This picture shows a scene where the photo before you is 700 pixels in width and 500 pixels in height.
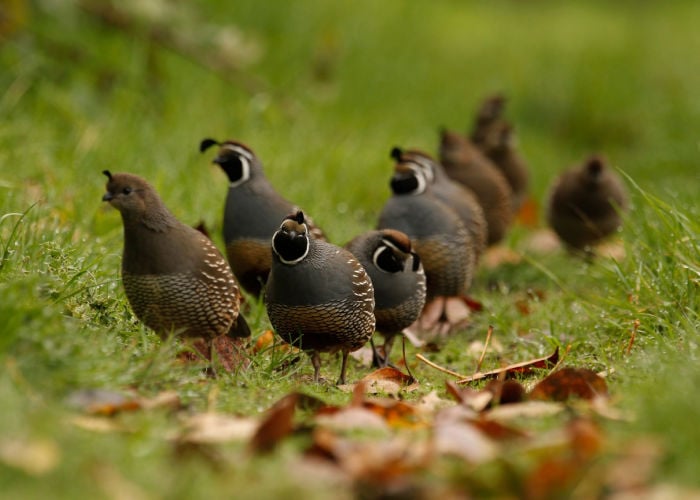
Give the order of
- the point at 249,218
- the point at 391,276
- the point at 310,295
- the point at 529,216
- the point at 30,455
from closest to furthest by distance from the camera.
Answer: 1. the point at 30,455
2. the point at 310,295
3. the point at 391,276
4. the point at 249,218
5. the point at 529,216

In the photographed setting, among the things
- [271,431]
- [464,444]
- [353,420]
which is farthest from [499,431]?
[271,431]

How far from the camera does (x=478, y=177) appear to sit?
7.84 meters

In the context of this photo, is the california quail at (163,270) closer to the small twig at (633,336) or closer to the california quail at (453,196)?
the small twig at (633,336)

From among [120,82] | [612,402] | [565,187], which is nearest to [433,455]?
[612,402]

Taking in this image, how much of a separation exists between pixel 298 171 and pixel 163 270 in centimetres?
344

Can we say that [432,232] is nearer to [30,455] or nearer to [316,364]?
[316,364]

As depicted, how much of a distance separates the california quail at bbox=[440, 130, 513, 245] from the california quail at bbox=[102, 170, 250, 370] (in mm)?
3420

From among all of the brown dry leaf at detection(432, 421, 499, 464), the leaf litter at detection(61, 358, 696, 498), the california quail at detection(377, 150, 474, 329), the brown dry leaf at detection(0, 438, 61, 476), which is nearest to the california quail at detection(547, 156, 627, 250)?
the california quail at detection(377, 150, 474, 329)

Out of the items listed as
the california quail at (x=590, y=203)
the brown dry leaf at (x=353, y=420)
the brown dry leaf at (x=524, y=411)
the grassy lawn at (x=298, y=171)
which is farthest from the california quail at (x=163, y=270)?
the california quail at (x=590, y=203)

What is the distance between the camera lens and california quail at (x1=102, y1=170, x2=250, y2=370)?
452cm

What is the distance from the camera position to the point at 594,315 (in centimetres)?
543

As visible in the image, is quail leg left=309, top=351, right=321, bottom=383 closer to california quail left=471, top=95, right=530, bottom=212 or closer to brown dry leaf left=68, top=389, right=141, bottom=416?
brown dry leaf left=68, top=389, right=141, bottom=416

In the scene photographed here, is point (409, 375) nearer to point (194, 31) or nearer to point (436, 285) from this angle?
point (436, 285)

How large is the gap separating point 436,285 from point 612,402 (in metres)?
2.48
